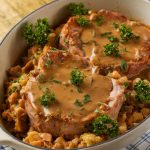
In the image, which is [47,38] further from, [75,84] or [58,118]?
[58,118]

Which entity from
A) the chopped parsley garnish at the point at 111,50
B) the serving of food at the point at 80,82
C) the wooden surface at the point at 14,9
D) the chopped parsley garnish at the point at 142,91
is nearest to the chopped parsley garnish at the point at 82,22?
the serving of food at the point at 80,82

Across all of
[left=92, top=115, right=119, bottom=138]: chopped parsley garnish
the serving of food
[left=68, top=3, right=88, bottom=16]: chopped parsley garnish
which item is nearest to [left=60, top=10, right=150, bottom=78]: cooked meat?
the serving of food

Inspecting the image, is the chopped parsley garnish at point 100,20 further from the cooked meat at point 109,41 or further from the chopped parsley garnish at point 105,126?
the chopped parsley garnish at point 105,126

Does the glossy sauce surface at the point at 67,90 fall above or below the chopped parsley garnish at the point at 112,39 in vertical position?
below

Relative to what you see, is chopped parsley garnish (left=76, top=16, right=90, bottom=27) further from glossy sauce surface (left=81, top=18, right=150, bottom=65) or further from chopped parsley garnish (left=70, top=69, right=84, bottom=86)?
chopped parsley garnish (left=70, top=69, right=84, bottom=86)

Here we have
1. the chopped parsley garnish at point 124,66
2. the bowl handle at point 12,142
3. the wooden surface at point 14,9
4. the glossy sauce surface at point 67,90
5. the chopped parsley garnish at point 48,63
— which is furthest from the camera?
the wooden surface at point 14,9
